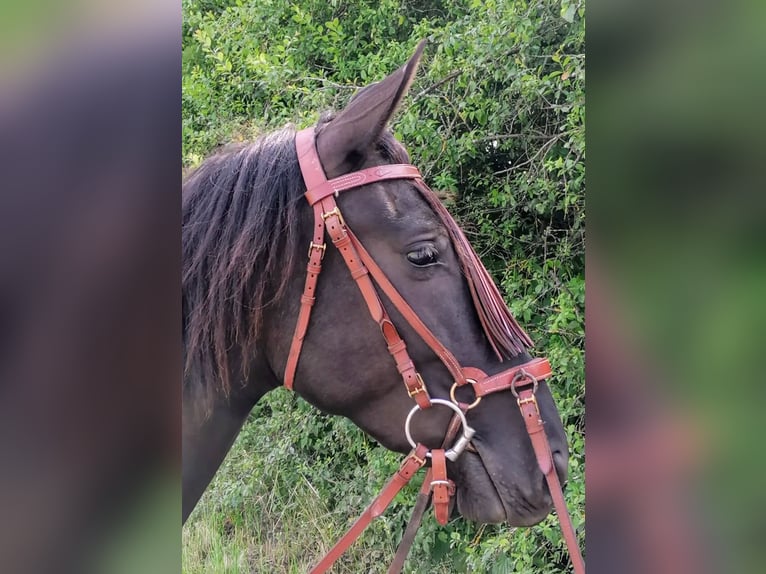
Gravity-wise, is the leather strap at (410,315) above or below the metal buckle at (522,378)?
above

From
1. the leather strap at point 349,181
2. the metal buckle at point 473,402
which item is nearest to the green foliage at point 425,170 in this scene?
the leather strap at point 349,181

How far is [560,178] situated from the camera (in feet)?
8.24

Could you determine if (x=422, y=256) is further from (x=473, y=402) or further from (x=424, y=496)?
(x=424, y=496)

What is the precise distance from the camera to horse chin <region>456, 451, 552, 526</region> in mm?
1355

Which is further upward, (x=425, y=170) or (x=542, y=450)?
(x=425, y=170)

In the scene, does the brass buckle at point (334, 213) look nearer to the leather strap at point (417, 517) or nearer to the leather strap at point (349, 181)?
the leather strap at point (349, 181)

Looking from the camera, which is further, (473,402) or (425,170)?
(425,170)

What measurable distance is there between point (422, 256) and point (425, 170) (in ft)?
4.87

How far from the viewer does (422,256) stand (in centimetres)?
141
